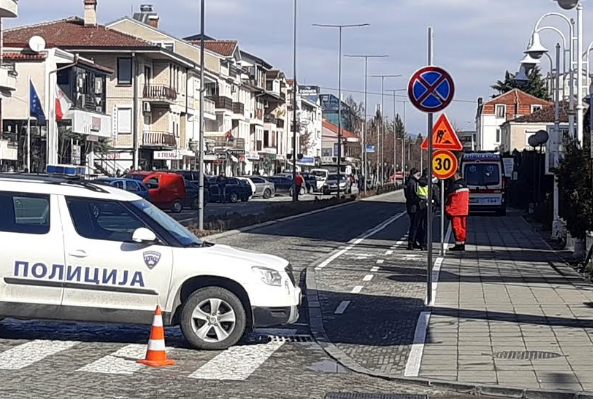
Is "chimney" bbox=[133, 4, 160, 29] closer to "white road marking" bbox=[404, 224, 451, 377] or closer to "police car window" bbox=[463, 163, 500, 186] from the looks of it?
"police car window" bbox=[463, 163, 500, 186]

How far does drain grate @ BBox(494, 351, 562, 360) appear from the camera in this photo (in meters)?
10.4

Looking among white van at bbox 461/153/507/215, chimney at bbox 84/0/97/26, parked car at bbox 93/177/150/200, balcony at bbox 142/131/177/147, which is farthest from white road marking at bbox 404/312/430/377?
chimney at bbox 84/0/97/26

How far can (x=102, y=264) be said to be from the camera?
10.9 meters

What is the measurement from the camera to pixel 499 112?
390ft

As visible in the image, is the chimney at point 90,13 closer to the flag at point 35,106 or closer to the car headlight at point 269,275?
the flag at point 35,106

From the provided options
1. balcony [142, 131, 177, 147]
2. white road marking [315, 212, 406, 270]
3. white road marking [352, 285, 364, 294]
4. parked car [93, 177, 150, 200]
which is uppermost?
balcony [142, 131, 177, 147]

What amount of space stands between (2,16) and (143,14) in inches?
2000

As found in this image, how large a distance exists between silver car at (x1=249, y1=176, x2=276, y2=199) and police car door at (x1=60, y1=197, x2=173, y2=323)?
190 ft

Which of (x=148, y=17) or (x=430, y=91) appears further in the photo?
(x=148, y=17)

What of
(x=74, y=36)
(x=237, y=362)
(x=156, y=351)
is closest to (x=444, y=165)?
(x=237, y=362)

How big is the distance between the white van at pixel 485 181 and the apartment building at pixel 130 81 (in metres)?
30.0

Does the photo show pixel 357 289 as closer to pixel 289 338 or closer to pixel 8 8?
pixel 289 338

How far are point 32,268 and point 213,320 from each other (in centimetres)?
192

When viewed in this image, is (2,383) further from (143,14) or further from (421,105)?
(143,14)
